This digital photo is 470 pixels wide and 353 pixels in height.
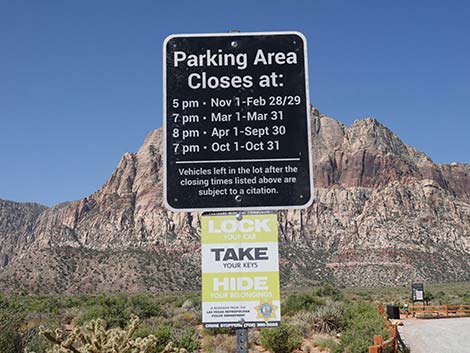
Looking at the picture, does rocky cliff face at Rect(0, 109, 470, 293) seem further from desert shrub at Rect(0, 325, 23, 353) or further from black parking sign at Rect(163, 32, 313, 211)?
black parking sign at Rect(163, 32, 313, 211)

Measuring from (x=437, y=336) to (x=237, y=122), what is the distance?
867 inches

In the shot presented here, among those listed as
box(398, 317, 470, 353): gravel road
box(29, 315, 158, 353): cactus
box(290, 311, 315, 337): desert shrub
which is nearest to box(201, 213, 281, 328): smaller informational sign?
box(29, 315, 158, 353): cactus

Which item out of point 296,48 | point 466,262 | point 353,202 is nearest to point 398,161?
point 353,202

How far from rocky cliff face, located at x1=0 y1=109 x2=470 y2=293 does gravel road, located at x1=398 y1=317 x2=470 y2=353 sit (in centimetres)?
4079

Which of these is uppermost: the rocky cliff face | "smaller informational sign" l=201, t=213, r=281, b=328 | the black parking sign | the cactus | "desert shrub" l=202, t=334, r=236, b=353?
the rocky cliff face

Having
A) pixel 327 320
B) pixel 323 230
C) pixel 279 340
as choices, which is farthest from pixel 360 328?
pixel 323 230

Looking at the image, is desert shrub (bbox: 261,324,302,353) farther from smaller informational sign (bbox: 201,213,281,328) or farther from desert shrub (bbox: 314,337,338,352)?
smaller informational sign (bbox: 201,213,281,328)

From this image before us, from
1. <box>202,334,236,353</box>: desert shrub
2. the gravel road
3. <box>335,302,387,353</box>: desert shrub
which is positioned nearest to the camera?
<box>335,302,387,353</box>: desert shrub

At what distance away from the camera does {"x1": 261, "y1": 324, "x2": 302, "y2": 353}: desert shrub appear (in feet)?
53.4

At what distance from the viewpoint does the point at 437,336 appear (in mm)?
22875

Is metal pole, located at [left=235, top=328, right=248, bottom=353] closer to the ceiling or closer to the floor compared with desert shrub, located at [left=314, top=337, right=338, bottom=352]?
closer to the ceiling

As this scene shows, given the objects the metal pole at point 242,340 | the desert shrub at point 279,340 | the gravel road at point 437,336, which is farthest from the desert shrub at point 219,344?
the metal pole at point 242,340

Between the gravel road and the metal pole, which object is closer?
the metal pole

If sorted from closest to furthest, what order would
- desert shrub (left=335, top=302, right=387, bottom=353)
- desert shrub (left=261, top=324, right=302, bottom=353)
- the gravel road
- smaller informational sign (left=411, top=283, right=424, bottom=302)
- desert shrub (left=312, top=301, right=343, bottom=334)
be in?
desert shrub (left=335, top=302, right=387, bottom=353) → desert shrub (left=261, top=324, right=302, bottom=353) → the gravel road → desert shrub (left=312, top=301, right=343, bottom=334) → smaller informational sign (left=411, top=283, right=424, bottom=302)
